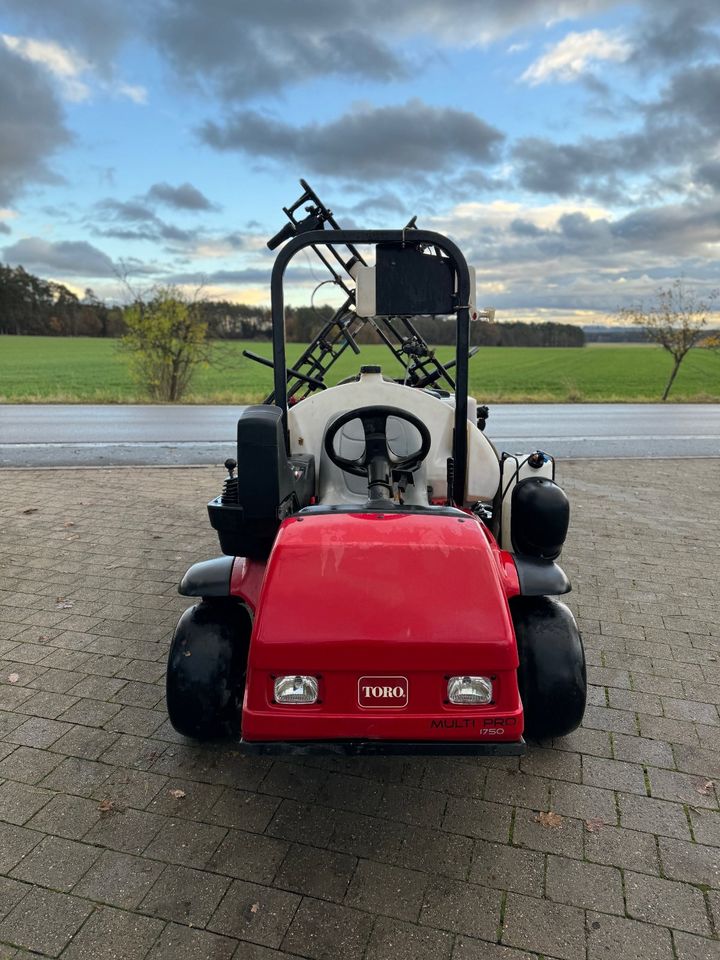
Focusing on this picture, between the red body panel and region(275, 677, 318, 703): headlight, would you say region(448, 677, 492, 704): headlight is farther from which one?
region(275, 677, 318, 703): headlight

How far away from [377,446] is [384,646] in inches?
50.5

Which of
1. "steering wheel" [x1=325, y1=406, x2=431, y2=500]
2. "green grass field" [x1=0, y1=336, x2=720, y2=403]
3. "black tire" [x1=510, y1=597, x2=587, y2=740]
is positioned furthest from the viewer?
"green grass field" [x1=0, y1=336, x2=720, y2=403]

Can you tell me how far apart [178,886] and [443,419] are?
8.16 feet

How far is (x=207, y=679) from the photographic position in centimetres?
282

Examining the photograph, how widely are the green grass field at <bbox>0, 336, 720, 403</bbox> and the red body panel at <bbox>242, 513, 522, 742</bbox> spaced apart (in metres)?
11.9

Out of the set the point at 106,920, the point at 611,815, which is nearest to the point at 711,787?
the point at 611,815

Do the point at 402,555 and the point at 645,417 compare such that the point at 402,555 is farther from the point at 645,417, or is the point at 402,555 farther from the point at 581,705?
the point at 645,417

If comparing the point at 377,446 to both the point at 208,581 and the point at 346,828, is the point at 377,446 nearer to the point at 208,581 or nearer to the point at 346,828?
the point at 208,581

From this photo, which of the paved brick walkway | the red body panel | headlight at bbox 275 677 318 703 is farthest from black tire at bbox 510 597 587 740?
headlight at bbox 275 677 318 703

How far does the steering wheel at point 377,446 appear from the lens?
3.18 m

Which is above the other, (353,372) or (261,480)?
(261,480)

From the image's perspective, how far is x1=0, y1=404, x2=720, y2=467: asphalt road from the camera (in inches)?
405

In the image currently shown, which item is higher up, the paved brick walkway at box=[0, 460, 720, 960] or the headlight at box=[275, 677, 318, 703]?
the headlight at box=[275, 677, 318, 703]

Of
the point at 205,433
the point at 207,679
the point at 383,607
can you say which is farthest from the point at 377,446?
the point at 205,433
